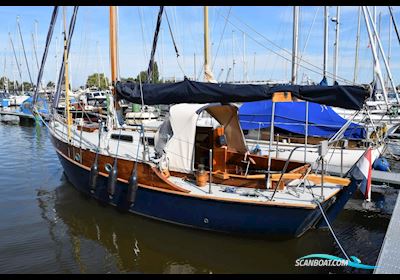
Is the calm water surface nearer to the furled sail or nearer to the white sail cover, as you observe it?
the white sail cover

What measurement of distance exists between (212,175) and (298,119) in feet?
20.1

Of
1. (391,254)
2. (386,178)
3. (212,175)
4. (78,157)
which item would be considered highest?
(78,157)

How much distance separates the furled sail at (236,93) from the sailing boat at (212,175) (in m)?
0.02

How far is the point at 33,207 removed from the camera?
891 cm

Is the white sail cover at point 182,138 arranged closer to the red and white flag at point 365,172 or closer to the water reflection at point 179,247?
the water reflection at point 179,247

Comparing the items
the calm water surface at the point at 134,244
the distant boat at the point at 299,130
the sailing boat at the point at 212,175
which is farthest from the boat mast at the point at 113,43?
the distant boat at the point at 299,130

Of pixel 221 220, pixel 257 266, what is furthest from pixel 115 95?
pixel 257 266

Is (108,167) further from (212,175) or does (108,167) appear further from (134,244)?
(212,175)

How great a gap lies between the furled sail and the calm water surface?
8.27 feet

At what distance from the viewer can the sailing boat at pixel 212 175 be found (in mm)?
6242

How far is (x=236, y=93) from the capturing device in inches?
262

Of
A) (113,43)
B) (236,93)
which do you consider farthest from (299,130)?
(113,43)

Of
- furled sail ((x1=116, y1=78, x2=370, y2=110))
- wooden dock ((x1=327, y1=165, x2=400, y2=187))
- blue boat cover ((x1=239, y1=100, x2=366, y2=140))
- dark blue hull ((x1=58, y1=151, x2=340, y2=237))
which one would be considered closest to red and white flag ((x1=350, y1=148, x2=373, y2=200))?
dark blue hull ((x1=58, y1=151, x2=340, y2=237))

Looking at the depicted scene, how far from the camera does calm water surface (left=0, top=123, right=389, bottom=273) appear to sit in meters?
6.10
